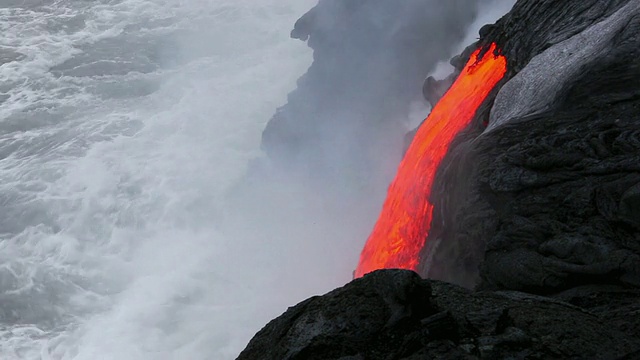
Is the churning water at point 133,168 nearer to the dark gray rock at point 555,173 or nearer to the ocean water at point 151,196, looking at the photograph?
the ocean water at point 151,196

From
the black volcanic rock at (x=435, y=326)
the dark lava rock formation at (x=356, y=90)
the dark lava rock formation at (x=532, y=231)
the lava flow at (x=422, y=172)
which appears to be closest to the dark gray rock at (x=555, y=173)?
the dark lava rock formation at (x=532, y=231)

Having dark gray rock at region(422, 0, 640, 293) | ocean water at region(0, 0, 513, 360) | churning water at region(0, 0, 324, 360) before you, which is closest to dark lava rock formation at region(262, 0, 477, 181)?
ocean water at region(0, 0, 513, 360)

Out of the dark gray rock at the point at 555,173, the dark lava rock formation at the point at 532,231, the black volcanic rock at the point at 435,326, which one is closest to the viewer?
the black volcanic rock at the point at 435,326

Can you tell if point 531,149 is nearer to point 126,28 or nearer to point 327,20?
point 327,20

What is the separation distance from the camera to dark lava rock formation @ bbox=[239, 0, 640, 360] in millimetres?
6848

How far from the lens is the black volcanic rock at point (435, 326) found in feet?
21.4

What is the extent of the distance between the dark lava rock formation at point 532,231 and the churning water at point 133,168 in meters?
13.9

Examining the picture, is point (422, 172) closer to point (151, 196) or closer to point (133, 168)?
point (151, 196)

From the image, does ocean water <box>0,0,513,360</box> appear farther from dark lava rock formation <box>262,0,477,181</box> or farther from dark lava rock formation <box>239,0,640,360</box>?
dark lava rock formation <box>239,0,640,360</box>

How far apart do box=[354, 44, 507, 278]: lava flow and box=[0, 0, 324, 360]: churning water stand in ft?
28.9

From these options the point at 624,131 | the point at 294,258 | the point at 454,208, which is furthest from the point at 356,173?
the point at 624,131

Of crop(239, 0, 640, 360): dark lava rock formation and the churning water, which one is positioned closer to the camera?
crop(239, 0, 640, 360): dark lava rock formation

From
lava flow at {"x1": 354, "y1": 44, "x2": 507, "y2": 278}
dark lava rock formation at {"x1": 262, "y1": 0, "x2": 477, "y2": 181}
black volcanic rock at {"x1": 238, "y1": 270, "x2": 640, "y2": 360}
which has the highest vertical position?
dark lava rock formation at {"x1": 262, "y1": 0, "x2": 477, "y2": 181}

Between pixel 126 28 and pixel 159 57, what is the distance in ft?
17.7
